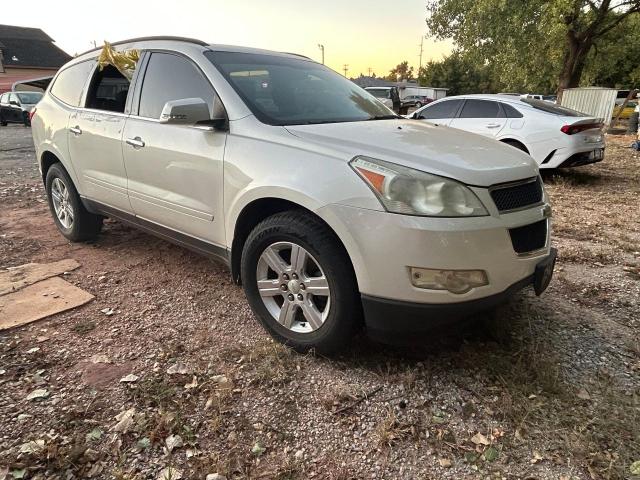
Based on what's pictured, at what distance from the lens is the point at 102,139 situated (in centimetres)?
363

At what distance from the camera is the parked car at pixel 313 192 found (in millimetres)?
2143

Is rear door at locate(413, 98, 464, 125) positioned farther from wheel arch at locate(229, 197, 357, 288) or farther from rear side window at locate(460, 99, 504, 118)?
wheel arch at locate(229, 197, 357, 288)

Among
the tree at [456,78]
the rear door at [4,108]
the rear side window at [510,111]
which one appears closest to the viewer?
the rear side window at [510,111]

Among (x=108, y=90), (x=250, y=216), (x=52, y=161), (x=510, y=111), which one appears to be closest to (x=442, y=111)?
(x=510, y=111)

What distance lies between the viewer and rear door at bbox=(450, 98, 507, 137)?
7.83 m

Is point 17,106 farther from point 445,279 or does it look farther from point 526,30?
point 445,279

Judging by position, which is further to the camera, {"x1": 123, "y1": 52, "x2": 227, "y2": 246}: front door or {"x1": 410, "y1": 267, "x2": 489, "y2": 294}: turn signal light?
{"x1": 123, "y1": 52, "x2": 227, "y2": 246}: front door

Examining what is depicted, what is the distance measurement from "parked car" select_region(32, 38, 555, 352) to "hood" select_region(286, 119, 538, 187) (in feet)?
0.04

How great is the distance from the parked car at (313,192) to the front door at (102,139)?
0.06 ft

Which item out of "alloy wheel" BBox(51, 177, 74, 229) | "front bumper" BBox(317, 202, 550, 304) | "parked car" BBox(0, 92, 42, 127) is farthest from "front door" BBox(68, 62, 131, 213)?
"parked car" BBox(0, 92, 42, 127)

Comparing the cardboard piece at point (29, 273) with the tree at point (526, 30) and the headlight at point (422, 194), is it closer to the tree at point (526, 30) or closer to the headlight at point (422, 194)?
the headlight at point (422, 194)

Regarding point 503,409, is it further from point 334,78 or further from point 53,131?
point 53,131

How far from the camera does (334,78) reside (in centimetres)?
367

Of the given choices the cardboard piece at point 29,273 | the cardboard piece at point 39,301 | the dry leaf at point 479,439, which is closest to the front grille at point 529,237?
the dry leaf at point 479,439
